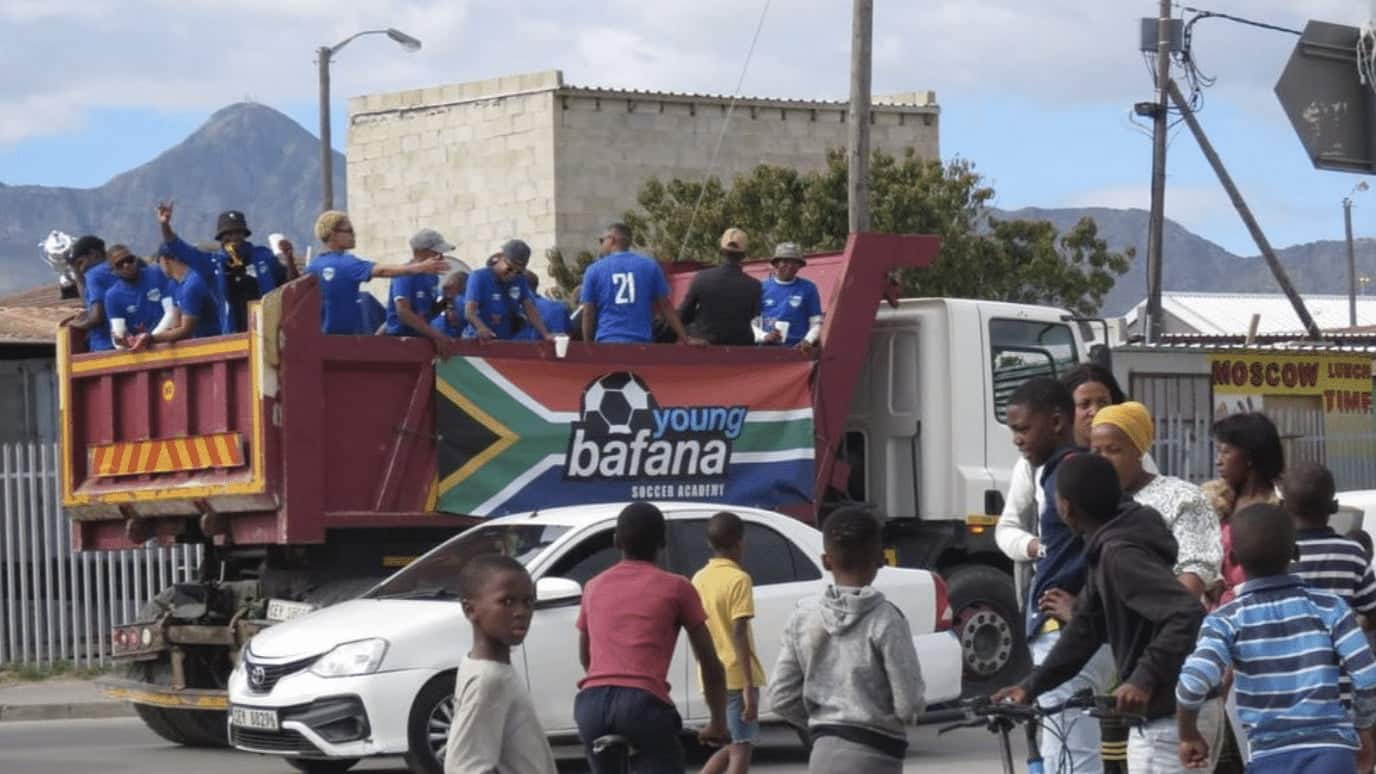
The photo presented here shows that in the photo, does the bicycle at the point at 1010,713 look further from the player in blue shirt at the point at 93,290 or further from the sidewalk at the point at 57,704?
the sidewalk at the point at 57,704

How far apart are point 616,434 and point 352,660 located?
9.96 ft

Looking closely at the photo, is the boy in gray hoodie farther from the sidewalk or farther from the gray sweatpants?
the sidewalk

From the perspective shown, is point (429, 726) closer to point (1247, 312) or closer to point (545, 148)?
point (545, 148)

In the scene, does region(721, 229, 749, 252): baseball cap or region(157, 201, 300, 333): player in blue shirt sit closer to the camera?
region(157, 201, 300, 333): player in blue shirt

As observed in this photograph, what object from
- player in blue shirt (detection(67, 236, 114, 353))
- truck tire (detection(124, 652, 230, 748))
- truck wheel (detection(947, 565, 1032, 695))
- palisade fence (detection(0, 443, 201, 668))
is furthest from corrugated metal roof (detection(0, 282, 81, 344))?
truck wheel (detection(947, 565, 1032, 695))

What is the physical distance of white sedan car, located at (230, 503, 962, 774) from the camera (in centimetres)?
1184

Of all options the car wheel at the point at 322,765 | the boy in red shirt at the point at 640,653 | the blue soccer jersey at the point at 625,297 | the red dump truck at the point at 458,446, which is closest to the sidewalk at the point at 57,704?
the red dump truck at the point at 458,446

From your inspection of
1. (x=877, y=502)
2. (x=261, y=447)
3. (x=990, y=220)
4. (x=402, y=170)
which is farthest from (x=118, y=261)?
(x=402, y=170)

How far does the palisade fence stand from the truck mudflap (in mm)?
5892

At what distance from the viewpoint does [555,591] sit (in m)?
11.9

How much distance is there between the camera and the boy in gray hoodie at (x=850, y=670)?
6.78 metres

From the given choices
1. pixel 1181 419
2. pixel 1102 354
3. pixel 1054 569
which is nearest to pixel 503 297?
pixel 1102 354

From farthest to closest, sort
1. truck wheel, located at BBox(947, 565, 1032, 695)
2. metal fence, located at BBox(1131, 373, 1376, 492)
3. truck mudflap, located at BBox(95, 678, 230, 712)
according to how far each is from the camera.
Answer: metal fence, located at BBox(1131, 373, 1376, 492), truck wheel, located at BBox(947, 565, 1032, 695), truck mudflap, located at BBox(95, 678, 230, 712)

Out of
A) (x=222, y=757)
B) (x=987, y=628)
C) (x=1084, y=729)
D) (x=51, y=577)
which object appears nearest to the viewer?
(x=1084, y=729)
